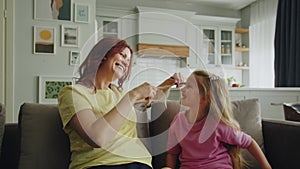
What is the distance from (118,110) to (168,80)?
0.23 m

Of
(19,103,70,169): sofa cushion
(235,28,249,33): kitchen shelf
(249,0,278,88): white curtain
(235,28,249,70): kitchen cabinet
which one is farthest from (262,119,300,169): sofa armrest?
(235,28,249,33): kitchen shelf

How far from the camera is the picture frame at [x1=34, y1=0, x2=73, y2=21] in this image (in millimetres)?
3080

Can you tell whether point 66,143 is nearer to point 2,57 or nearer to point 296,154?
point 296,154

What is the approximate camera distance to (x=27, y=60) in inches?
120

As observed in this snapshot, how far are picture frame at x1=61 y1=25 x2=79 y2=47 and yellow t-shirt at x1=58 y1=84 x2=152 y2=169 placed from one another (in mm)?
2117

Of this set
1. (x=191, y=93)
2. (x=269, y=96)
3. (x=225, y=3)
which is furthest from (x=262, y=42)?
(x=191, y=93)

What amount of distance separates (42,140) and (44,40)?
6.62ft

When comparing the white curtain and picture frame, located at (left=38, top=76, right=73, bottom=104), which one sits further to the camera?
the white curtain

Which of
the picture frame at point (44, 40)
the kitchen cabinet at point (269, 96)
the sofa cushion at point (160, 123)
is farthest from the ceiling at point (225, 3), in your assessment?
the sofa cushion at point (160, 123)

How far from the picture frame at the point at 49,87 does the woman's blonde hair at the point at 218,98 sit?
6.64ft

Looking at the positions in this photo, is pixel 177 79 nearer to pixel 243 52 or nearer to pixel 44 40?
pixel 44 40

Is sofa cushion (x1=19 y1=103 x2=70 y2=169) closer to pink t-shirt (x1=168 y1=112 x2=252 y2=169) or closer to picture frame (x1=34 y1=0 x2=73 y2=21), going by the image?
pink t-shirt (x1=168 y1=112 x2=252 y2=169)

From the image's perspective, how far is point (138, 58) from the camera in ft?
3.81

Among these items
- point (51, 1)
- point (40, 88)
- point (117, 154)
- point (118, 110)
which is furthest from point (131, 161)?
point (51, 1)
